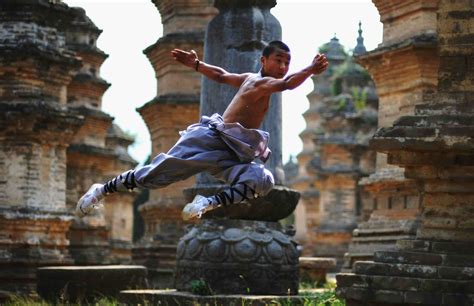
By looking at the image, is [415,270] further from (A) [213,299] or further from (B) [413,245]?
(A) [213,299]

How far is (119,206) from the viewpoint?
98.1ft

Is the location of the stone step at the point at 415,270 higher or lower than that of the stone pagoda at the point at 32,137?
lower

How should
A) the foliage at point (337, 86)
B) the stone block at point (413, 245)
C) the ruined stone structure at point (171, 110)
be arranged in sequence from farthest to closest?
1. the foliage at point (337, 86)
2. the ruined stone structure at point (171, 110)
3. the stone block at point (413, 245)

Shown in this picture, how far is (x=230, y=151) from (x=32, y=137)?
26.1 feet

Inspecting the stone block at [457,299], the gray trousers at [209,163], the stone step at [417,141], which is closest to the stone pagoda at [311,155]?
the stone step at [417,141]

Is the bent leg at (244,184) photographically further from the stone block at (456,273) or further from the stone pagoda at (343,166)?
the stone pagoda at (343,166)

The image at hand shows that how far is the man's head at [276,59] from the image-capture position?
7156 millimetres

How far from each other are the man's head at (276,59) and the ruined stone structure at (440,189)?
1.12 meters

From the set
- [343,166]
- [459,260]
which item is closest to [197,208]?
[459,260]

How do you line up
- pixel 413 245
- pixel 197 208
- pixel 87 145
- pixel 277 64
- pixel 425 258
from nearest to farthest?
pixel 197 208 → pixel 277 64 → pixel 425 258 → pixel 413 245 → pixel 87 145

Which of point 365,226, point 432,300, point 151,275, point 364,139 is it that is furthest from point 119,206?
point 432,300

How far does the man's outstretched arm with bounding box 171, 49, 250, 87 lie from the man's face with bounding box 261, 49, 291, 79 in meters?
0.26

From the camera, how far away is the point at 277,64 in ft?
23.8

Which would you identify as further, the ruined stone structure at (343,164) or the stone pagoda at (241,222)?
the ruined stone structure at (343,164)
